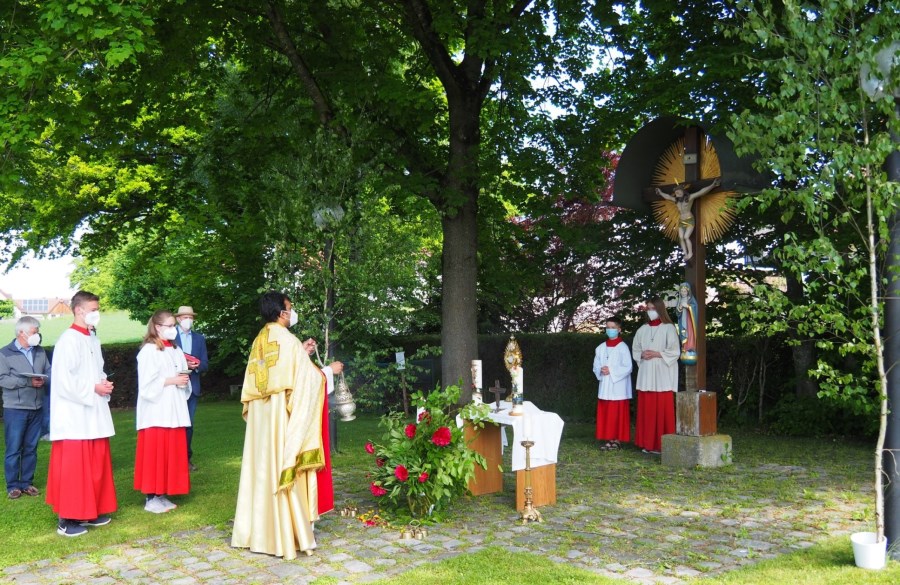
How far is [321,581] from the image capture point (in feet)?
18.7

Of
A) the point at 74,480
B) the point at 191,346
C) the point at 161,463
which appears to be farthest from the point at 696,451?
the point at 74,480

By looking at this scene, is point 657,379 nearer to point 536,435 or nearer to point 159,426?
point 536,435

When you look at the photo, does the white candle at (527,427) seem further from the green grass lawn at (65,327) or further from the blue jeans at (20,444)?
the green grass lawn at (65,327)

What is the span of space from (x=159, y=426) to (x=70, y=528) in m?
1.26

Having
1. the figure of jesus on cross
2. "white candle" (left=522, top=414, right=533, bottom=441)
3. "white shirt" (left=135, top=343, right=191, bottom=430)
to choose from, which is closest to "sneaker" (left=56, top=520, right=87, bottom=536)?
"white shirt" (left=135, top=343, right=191, bottom=430)

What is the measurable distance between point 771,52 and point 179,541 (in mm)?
8398

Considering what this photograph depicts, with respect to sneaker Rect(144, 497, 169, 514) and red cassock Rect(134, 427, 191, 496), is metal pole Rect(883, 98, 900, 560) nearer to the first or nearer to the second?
red cassock Rect(134, 427, 191, 496)

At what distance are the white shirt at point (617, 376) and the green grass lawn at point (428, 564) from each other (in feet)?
3.08

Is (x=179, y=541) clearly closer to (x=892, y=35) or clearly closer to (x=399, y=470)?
(x=399, y=470)

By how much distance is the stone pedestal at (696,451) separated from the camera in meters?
10.1

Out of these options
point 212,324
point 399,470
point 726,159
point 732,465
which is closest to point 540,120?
point 726,159

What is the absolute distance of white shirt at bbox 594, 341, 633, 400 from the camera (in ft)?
39.2

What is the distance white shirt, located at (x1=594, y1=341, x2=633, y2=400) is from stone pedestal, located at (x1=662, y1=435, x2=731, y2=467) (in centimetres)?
156

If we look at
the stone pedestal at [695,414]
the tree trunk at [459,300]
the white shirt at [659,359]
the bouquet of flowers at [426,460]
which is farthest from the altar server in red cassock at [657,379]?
the bouquet of flowers at [426,460]
